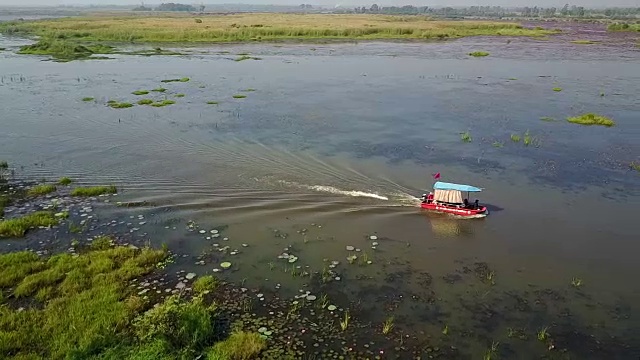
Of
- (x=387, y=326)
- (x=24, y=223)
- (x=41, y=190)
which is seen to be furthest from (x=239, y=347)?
(x=41, y=190)

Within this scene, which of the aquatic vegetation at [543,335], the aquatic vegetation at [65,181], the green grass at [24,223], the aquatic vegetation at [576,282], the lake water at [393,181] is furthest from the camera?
the aquatic vegetation at [65,181]

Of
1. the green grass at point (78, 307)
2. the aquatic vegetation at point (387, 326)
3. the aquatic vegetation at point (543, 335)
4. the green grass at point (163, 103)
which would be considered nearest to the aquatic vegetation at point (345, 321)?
the aquatic vegetation at point (387, 326)

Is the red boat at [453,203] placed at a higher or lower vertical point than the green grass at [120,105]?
lower

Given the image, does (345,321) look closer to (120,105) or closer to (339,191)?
(339,191)

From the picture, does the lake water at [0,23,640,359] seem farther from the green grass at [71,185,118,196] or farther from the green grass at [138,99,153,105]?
the green grass at [138,99,153,105]

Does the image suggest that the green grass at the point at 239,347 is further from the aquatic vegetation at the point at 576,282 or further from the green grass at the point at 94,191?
the green grass at the point at 94,191

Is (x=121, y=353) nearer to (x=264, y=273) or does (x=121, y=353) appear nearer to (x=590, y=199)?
(x=264, y=273)

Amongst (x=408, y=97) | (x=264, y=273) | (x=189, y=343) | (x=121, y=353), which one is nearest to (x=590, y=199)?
(x=264, y=273)
